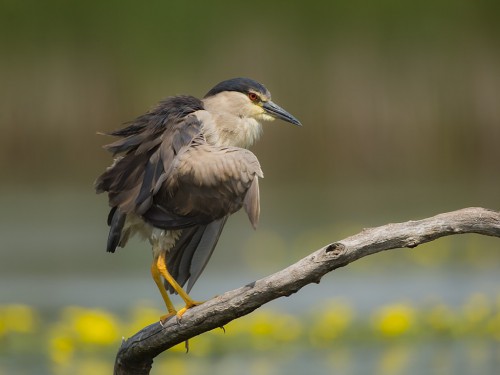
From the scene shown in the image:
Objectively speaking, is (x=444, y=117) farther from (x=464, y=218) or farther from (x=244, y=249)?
(x=464, y=218)

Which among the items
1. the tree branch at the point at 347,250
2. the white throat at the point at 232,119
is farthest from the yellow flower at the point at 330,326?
the tree branch at the point at 347,250

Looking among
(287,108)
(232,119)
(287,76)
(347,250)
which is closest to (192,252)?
(232,119)

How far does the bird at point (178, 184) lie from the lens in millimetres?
4793

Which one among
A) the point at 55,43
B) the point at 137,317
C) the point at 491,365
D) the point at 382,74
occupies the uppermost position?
the point at 55,43

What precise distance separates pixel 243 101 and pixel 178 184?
84cm

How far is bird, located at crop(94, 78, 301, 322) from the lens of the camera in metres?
4.79

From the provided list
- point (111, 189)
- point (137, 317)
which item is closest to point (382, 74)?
point (137, 317)

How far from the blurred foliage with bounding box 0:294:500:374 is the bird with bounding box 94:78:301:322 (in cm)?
175

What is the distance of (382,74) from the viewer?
1173 cm

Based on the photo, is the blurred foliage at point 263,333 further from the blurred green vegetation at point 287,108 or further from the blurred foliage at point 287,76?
the blurred foliage at point 287,76

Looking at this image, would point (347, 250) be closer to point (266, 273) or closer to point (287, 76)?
point (266, 273)

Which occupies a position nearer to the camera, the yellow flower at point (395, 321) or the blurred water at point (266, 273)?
the blurred water at point (266, 273)

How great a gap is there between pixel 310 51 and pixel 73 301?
463cm

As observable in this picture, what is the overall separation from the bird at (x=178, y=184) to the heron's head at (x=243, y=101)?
0.20 feet
